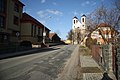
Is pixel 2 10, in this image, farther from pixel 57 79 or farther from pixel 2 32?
pixel 57 79

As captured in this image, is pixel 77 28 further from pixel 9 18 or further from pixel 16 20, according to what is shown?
pixel 9 18

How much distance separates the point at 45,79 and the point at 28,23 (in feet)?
146

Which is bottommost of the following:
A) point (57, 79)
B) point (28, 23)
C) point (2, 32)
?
point (57, 79)

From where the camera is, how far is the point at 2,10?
131 ft

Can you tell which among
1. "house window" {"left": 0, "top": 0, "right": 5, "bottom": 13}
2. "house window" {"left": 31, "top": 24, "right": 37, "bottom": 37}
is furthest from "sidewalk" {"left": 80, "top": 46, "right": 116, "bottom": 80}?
"house window" {"left": 31, "top": 24, "right": 37, "bottom": 37}

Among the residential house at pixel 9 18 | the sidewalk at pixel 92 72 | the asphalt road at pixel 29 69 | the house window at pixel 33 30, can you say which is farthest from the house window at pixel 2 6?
the sidewalk at pixel 92 72

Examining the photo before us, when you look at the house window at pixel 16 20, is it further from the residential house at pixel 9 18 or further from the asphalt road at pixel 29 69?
the asphalt road at pixel 29 69

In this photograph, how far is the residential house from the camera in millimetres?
39375

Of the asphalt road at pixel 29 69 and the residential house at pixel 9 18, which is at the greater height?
the residential house at pixel 9 18

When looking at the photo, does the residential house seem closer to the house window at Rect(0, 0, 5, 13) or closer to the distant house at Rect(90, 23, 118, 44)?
the house window at Rect(0, 0, 5, 13)

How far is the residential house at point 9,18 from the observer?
3938 centimetres

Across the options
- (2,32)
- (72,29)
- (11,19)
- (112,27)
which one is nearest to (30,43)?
(11,19)

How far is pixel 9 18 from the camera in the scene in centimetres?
4344

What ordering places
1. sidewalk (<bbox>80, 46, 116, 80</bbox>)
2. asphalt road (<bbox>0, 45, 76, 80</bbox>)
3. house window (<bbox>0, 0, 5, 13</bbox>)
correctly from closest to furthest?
1. asphalt road (<bbox>0, 45, 76, 80</bbox>)
2. sidewalk (<bbox>80, 46, 116, 80</bbox>)
3. house window (<bbox>0, 0, 5, 13</bbox>)
